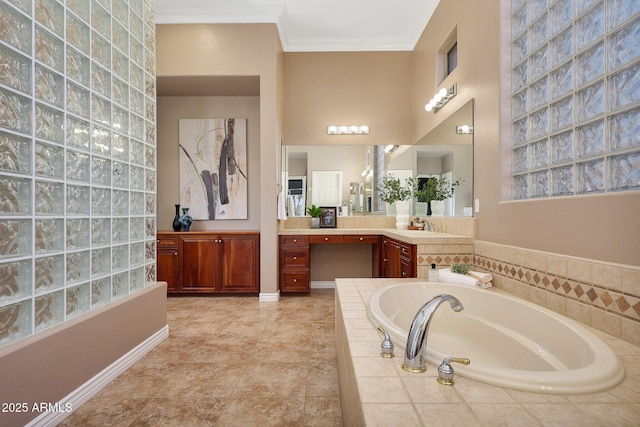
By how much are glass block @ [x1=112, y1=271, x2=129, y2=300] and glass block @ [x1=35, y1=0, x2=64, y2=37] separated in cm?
135

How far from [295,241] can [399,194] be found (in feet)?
4.54

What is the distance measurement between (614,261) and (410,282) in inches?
46.4

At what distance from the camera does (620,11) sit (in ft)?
4.30

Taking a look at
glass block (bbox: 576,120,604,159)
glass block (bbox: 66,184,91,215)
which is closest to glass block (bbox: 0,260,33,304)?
glass block (bbox: 66,184,91,215)

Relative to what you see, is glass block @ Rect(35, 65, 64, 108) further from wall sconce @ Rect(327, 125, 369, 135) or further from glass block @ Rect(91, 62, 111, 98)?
wall sconce @ Rect(327, 125, 369, 135)

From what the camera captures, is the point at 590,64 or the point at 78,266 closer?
the point at 590,64

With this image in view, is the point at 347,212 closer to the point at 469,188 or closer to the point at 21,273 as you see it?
the point at 469,188

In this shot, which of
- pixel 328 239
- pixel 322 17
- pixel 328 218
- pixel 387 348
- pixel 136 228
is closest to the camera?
pixel 387 348

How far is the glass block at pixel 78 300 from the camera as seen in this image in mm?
1657

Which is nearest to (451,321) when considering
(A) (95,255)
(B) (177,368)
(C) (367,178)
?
(B) (177,368)

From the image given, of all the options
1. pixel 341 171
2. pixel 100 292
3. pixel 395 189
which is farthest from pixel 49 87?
pixel 395 189

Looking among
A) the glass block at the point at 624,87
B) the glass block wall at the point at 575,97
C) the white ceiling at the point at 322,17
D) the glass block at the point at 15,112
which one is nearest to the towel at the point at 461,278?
the glass block wall at the point at 575,97

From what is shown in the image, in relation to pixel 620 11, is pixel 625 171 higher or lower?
lower

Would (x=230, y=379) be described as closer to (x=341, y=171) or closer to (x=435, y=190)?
(x=435, y=190)
